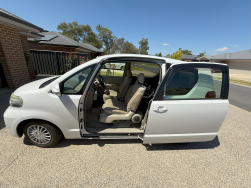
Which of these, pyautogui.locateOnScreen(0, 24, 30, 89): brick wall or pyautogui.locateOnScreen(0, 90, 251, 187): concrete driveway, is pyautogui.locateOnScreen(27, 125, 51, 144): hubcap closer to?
pyautogui.locateOnScreen(0, 90, 251, 187): concrete driveway

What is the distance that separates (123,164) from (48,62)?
9.58 meters

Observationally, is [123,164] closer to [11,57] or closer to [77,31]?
[11,57]

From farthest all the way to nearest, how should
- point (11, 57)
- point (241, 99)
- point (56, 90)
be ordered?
point (241, 99) < point (11, 57) < point (56, 90)

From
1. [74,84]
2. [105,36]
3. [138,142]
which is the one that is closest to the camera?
[74,84]

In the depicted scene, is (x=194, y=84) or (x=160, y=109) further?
(x=194, y=84)

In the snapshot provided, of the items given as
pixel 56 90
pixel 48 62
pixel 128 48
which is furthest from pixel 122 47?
pixel 56 90

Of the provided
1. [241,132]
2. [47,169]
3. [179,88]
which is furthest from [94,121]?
[241,132]

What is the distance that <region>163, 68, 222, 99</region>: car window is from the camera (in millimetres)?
1966

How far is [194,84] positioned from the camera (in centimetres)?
210

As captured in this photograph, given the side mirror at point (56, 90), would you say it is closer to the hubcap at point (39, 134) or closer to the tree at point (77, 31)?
the hubcap at point (39, 134)

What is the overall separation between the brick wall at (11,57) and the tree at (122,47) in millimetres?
45970

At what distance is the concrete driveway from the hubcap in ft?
0.62

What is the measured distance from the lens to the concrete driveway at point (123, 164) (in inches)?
65.4

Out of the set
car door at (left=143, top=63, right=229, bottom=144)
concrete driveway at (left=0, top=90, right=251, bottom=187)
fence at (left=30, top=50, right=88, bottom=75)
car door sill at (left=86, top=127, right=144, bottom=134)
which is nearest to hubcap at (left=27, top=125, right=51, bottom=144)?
concrete driveway at (left=0, top=90, right=251, bottom=187)
